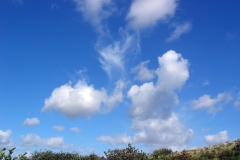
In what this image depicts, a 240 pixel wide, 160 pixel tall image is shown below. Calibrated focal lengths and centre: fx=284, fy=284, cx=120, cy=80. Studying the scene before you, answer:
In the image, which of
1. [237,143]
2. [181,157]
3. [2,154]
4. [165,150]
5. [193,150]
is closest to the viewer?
[2,154]

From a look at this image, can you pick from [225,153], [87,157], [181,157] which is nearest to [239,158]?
[225,153]

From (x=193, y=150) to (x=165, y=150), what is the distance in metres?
11.4

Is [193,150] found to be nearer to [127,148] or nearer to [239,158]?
[239,158]

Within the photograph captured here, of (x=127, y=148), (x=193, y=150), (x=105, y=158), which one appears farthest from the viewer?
(x=193, y=150)

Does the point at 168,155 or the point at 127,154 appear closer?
the point at 127,154

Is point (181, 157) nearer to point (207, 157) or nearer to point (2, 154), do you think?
point (207, 157)

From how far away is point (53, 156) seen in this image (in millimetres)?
74125

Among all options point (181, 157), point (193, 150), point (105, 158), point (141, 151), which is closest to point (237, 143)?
point (193, 150)

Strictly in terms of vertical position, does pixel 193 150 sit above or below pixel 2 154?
above

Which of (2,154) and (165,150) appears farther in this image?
(165,150)

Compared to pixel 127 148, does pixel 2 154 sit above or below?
below

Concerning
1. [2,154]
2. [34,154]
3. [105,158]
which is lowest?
[2,154]

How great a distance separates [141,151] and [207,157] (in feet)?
64.4

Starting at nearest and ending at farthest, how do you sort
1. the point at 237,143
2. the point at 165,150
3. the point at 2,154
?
the point at 2,154 → the point at 237,143 → the point at 165,150
